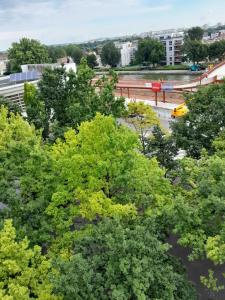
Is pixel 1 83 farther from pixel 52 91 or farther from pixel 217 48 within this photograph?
pixel 217 48

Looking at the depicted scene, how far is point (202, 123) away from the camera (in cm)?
1894

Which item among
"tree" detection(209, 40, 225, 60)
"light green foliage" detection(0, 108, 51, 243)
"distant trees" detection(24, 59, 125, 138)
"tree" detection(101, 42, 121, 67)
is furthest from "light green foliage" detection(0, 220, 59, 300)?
"tree" detection(101, 42, 121, 67)

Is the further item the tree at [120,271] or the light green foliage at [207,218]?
the light green foliage at [207,218]

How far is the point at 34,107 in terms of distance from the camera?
82.0 ft

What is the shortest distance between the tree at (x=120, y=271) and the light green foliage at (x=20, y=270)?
918mm

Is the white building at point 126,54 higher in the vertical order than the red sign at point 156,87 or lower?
higher

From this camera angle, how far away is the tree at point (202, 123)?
18.6 meters

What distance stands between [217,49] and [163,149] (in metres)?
78.7

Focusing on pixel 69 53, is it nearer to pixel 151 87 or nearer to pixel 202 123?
pixel 151 87

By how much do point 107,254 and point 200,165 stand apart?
605cm

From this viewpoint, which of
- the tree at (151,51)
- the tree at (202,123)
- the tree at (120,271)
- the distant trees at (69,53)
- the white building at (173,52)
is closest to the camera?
the tree at (120,271)

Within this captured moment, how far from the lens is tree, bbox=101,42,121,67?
109 metres

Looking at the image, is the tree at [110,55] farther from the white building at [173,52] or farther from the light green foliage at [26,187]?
the light green foliage at [26,187]

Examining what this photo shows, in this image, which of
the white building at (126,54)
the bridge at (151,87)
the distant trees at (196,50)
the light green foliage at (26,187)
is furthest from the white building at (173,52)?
the light green foliage at (26,187)
